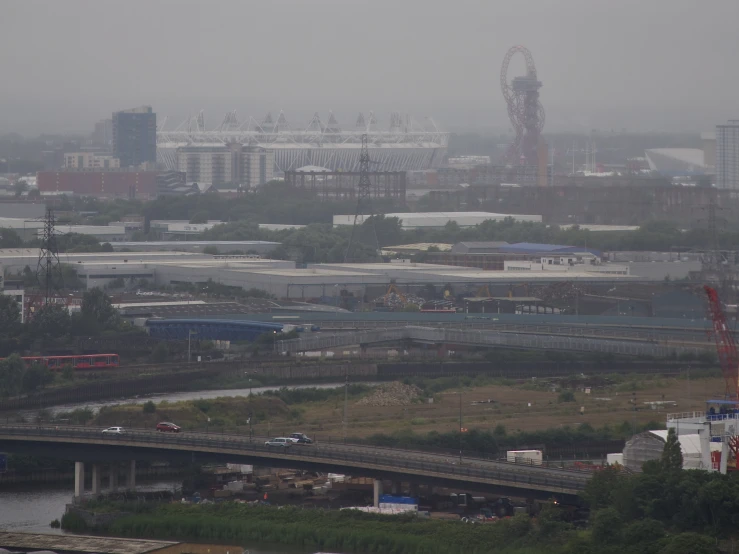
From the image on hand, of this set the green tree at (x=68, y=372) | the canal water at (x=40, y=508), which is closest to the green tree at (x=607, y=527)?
the canal water at (x=40, y=508)

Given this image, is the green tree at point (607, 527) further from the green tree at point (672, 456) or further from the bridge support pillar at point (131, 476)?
the bridge support pillar at point (131, 476)

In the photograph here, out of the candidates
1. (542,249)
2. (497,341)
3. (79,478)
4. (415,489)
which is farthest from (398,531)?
(542,249)

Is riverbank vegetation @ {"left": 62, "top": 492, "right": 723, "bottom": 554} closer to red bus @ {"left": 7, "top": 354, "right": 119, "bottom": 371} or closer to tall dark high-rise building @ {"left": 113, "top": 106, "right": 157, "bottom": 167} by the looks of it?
red bus @ {"left": 7, "top": 354, "right": 119, "bottom": 371}

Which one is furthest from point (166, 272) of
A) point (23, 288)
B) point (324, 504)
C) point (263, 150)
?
point (263, 150)

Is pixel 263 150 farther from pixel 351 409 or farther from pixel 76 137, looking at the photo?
pixel 351 409

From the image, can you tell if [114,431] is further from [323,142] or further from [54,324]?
[323,142]

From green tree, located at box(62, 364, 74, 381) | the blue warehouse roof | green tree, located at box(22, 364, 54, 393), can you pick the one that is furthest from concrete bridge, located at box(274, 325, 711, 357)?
green tree, located at box(22, 364, 54, 393)

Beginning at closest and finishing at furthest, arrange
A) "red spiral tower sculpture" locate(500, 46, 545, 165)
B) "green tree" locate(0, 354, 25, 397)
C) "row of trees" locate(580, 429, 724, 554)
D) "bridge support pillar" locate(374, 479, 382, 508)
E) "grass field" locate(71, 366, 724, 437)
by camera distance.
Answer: "row of trees" locate(580, 429, 724, 554), "bridge support pillar" locate(374, 479, 382, 508), "grass field" locate(71, 366, 724, 437), "green tree" locate(0, 354, 25, 397), "red spiral tower sculpture" locate(500, 46, 545, 165)
